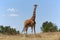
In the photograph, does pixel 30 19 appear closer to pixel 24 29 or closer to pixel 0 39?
pixel 24 29

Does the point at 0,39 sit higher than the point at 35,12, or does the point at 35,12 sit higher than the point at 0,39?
the point at 35,12

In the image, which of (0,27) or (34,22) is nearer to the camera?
(34,22)

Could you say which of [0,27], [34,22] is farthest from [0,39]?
[0,27]

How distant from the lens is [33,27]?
23469 millimetres

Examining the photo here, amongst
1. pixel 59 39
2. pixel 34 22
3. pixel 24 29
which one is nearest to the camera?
pixel 59 39

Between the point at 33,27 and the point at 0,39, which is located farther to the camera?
the point at 33,27

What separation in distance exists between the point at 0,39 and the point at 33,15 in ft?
21.4

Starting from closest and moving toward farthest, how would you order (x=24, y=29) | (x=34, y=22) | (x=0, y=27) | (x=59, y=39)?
(x=59, y=39) → (x=34, y=22) → (x=24, y=29) → (x=0, y=27)

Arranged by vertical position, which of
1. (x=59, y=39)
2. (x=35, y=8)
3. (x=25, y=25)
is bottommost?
(x=59, y=39)

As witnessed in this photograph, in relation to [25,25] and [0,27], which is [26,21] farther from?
[0,27]

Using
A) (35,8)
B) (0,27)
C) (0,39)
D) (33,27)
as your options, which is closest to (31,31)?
(33,27)

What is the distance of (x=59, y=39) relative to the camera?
57.9ft

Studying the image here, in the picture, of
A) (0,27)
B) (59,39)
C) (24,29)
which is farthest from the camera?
(0,27)

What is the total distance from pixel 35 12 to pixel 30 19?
848mm
